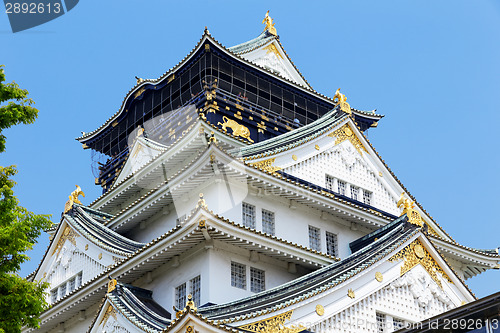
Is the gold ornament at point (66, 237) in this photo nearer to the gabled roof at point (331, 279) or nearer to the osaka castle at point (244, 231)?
the osaka castle at point (244, 231)

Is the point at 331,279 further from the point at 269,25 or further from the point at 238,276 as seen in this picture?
the point at 269,25

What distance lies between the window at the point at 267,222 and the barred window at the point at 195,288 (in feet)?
13.9

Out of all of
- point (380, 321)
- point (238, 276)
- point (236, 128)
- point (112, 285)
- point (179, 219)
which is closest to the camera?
point (380, 321)

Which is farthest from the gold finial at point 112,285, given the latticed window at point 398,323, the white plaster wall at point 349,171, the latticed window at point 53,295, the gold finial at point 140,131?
the gold finial at point 140,131

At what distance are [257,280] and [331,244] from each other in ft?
16.7

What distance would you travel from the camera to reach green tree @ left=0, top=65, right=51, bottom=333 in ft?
63.8

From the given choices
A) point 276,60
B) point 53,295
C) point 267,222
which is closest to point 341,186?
point 267,222

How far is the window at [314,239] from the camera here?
1286 inches

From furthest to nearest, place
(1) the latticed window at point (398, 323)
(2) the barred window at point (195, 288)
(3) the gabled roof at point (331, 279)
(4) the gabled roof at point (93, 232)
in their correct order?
(4) the gabled roof at point (93, 232) → (2) the barred window at point (195, 288) → (1) the latticed window at point (398, 323) → (3) the gabled roof at point (331, 279)

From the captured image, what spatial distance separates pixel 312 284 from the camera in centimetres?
2655

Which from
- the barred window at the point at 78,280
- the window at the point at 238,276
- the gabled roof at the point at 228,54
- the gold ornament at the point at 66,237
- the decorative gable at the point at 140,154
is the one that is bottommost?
the window at the point at 238,276

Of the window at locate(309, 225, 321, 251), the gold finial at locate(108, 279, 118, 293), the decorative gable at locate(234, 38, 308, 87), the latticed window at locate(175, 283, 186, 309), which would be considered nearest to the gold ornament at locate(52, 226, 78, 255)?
the gold finial at locate(108, 279, 118, 293)

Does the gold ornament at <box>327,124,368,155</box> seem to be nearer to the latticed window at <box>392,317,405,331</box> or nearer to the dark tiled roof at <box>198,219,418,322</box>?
the dark tiled roof at <box>198,219,418,322</box>

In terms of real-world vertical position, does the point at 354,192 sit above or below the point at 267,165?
above
